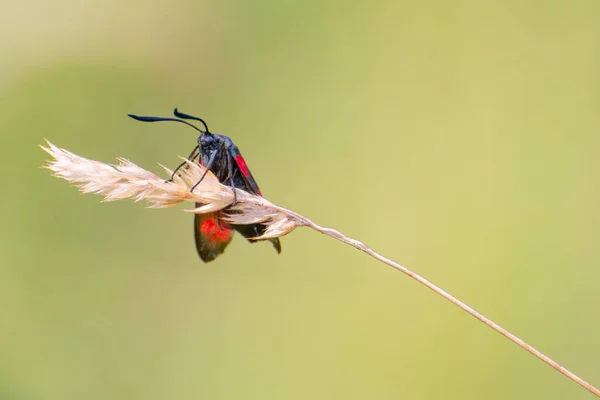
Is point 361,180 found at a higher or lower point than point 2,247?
higher


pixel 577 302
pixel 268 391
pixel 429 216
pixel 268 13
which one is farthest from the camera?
pixel 268 13

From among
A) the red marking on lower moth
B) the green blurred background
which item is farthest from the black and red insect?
the green blurred background

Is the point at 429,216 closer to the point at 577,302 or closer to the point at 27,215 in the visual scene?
the point at 577,302

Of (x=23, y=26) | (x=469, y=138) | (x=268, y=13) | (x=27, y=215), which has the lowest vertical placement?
(x=27, y=215)

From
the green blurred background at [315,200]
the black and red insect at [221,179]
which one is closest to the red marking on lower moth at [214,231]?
the black and red insect at [221,179]

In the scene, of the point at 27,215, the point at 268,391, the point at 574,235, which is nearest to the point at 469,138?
the point at 574,235

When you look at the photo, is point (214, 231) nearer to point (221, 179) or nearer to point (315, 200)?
point (221, 179)
